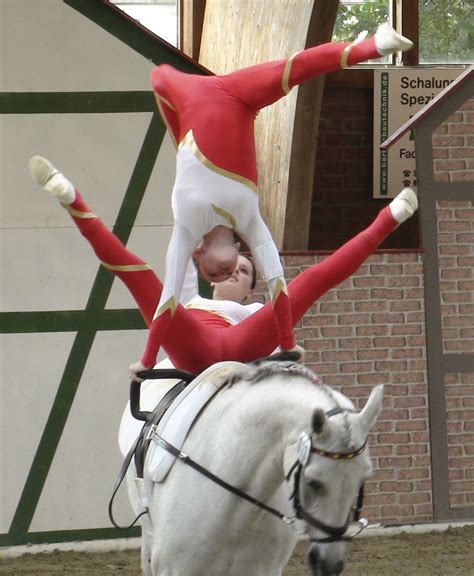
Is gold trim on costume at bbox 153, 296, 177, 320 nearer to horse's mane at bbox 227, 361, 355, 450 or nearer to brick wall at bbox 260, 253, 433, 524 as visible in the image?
horse's mane at bbox 227, 361, 355, 450

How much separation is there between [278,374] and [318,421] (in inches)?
18.1

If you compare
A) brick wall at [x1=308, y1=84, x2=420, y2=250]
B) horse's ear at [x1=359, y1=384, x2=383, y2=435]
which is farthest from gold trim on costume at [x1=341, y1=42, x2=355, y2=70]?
brick wall at [x1=308, y1=84, x2=420, y2=250]

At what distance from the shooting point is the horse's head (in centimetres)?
308

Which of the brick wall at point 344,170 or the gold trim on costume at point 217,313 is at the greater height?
the brick wall at point 344,170

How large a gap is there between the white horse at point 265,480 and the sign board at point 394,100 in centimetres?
542

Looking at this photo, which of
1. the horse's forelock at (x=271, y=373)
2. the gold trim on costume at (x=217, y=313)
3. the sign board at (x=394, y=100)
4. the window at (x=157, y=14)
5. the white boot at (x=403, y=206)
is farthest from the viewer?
the window at (x=157, y=14)

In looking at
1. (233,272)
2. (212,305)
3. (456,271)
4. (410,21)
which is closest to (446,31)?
(410,21)

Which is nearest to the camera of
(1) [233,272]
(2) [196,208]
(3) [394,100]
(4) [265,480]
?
(4) [265,480]

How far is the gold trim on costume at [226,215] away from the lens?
3.95 m

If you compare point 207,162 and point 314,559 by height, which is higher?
point 207,162

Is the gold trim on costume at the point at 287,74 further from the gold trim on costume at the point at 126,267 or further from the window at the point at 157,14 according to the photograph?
the window at the point at 157,14

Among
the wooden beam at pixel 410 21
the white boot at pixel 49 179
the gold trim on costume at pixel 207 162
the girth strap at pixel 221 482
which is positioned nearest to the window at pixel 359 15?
the wooden beam at pixel 410 21

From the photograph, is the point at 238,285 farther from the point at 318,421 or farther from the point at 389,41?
the point at 318,421

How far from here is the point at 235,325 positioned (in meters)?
4.19
